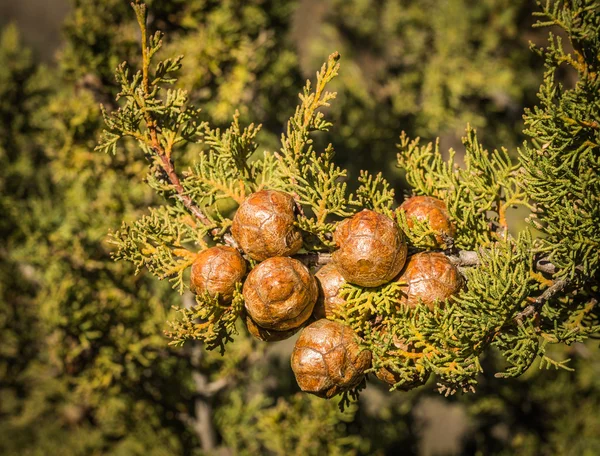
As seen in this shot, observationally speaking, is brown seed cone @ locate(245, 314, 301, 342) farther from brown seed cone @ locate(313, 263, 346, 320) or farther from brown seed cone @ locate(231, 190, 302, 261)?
brown seed cone @ locate(231, 190, 302, 261)

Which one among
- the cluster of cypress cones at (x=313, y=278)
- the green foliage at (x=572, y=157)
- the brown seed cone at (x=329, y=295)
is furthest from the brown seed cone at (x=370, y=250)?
the green foliage at (x=572, y=157)

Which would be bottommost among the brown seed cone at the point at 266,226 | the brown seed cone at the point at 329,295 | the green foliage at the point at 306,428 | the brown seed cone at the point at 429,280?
the green foliage at the point at 306,428

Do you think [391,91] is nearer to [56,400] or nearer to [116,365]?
[116,365]

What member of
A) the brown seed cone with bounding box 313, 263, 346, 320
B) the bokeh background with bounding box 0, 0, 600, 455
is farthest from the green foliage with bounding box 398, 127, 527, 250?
the bokeh background with bounding box 0, 0, 600, 455

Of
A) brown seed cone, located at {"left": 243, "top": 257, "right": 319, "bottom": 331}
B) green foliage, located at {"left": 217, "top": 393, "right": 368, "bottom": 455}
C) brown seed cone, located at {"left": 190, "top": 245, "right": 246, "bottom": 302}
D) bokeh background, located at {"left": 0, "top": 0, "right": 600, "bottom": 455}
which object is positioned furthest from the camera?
bokeh background, located at {"left": 0, "top": 0, "right": 600, "bottom": 455}

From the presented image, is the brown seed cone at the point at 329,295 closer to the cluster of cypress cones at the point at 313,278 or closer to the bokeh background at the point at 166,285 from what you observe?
the cluster of cypress cones at the point at 313,278

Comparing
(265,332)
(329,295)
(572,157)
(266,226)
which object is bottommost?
(265,332)

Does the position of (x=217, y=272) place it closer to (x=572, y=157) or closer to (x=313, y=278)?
(x=313, y=278)

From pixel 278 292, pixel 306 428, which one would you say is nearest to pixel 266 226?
pixel 278 292
